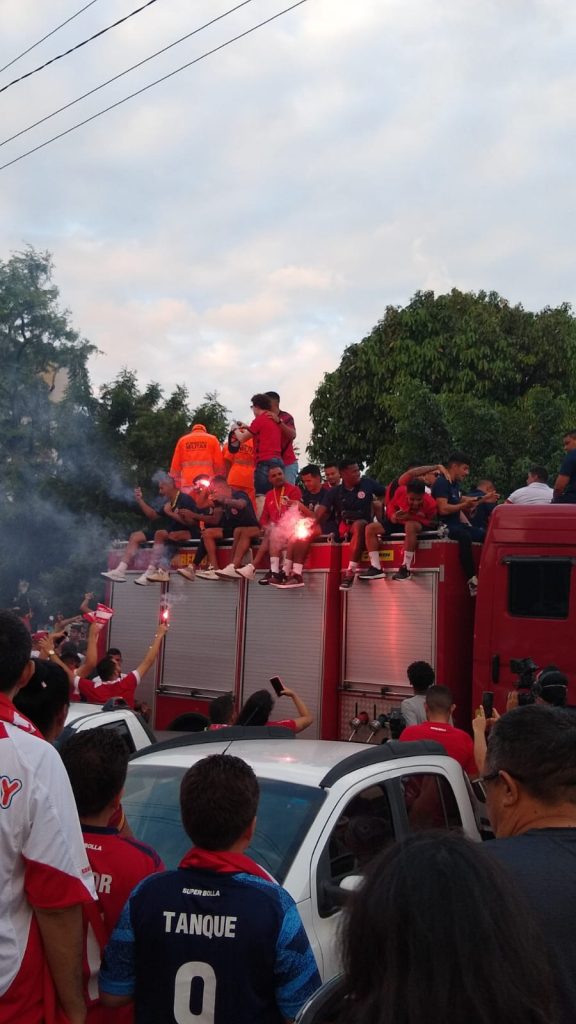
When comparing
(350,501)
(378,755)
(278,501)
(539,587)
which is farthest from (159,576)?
(378,755)

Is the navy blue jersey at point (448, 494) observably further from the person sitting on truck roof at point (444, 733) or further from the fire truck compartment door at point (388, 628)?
the person sitting on truck roof at point (444, 733)

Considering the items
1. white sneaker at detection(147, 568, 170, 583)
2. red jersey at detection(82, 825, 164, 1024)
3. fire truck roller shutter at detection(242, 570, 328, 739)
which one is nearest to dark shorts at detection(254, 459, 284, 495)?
white sneaker at detection(147, 568, 170, 583)

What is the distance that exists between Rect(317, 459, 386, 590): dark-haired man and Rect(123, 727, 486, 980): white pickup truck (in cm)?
569

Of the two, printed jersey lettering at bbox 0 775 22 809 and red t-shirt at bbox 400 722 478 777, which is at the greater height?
printed jersey lettering at bbox 0 775 22 809

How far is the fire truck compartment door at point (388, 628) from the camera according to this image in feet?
32.2

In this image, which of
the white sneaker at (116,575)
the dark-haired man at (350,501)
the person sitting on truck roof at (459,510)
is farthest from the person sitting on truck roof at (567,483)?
the white sneaker at (116,575)

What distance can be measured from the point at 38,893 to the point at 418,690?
6.31 m

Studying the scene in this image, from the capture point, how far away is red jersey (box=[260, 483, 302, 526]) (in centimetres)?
1170

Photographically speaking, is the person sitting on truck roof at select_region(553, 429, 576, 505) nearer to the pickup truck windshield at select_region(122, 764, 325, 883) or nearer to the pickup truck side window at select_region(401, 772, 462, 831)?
the pickup truck side window at select_region(401, 772, 462, 831)

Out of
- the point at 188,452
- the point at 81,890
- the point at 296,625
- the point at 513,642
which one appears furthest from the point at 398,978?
the point at 188,452

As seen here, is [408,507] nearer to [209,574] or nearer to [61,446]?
[209,574]

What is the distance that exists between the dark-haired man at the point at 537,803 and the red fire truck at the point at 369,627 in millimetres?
6336

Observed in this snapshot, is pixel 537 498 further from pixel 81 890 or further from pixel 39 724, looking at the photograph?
pixel 81 890

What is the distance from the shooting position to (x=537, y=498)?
33.3 feet
